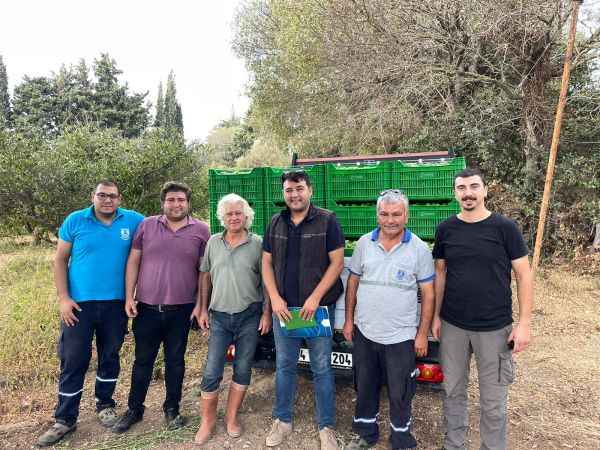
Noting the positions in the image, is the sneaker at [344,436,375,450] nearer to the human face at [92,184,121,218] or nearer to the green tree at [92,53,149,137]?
the human face at [92,184,121,218]

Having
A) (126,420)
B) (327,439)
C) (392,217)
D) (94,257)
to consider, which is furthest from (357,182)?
(126,420)

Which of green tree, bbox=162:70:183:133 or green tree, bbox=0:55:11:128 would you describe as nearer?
green tree, bbox=0:55:11:128

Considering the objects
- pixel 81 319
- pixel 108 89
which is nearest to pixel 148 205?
pixel 81 319

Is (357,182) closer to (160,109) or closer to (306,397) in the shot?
(306,397)

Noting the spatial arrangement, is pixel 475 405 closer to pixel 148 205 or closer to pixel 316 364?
pixel 316 364

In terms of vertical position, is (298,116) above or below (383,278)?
above

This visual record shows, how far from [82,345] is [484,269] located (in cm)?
276

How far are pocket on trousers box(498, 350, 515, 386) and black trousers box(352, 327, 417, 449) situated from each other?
49 cm

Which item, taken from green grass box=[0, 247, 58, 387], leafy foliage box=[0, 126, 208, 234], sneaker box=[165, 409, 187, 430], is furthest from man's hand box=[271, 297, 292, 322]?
leafy foliage box=[0, 126, 208, 234]

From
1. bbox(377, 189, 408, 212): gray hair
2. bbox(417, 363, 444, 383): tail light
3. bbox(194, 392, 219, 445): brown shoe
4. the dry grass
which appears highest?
bbox(377, 189, 408, 212): gray hair

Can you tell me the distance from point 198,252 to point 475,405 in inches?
99.4

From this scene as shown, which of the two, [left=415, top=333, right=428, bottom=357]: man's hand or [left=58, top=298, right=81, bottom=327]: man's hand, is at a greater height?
[left=58, top=298, right=81, bottom=327]: man's hand

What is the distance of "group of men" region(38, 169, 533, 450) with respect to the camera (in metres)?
2.53

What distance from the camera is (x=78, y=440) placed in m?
3.02
